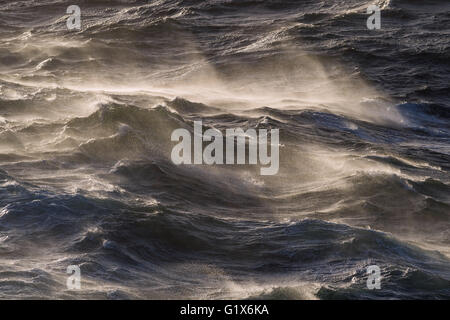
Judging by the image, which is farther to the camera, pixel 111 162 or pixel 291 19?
pixel 291 19

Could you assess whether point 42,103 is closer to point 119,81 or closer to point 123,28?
point 119,81

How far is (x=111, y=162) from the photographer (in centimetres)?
1745

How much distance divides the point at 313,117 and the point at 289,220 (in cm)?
787

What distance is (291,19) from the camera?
32.9m

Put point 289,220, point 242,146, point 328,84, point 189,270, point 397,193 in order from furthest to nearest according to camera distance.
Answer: point 328,84 < point 242,146 < point 397,193 < point 289,220 < point 189,270

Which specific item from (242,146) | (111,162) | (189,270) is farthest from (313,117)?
(189,270)

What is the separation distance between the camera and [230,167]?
704 inches

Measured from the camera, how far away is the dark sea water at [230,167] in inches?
501

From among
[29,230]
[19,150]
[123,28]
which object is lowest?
[29,230]

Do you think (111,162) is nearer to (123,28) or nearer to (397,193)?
(397,193)

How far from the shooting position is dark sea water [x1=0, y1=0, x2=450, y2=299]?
1273 centimetres

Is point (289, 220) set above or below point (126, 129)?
below
